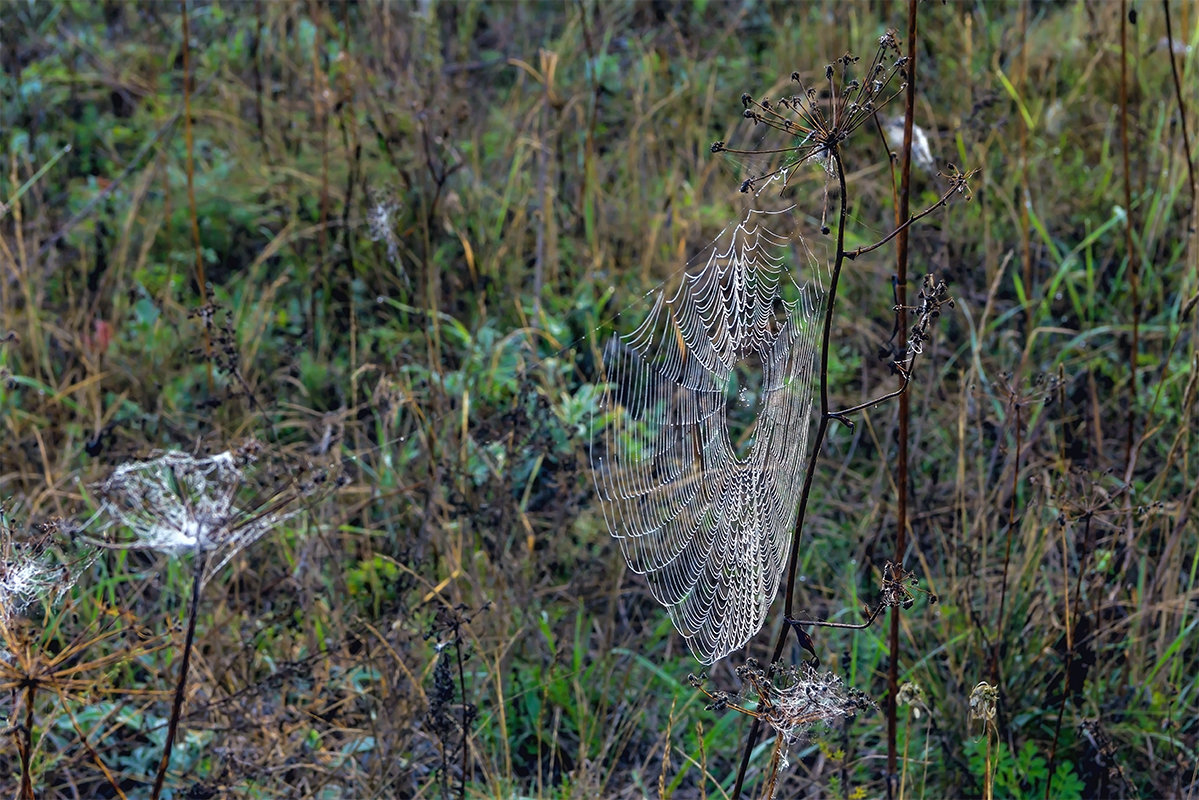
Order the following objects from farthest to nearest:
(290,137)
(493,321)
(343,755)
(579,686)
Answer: (290,137) → (493,321) → (579,686) → (343,755)

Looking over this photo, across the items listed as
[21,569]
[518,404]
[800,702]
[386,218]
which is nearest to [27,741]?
[21,569]

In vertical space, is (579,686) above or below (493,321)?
below

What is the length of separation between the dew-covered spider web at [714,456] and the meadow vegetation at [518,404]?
14 centimetres

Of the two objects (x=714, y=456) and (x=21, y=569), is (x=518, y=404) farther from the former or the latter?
(x=21, y=569)

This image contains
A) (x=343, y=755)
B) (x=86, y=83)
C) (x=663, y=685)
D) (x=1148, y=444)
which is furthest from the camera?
(x=86, y=83)

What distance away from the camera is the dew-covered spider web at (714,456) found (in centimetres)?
236

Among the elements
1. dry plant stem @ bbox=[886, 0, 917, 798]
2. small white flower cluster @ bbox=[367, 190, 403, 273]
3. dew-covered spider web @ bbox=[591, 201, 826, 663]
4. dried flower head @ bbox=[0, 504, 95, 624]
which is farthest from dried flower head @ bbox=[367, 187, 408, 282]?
dry plant stem @ bbox=[886, 0, 917, 798]

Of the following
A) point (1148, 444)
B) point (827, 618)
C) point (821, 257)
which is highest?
point (821, 257)

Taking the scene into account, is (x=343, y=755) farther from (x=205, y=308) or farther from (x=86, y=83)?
(x=86, y=83)

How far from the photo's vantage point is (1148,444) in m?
3.39

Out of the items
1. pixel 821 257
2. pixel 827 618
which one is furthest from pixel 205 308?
pixel 821 257

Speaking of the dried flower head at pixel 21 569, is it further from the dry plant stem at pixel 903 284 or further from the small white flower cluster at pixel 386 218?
the dry plant stem at pixel 903 284

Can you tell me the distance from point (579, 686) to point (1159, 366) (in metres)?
1.93

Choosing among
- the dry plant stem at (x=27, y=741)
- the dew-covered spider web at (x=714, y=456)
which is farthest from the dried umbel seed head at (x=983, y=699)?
the dry plant stem at (x=27, y=741)
